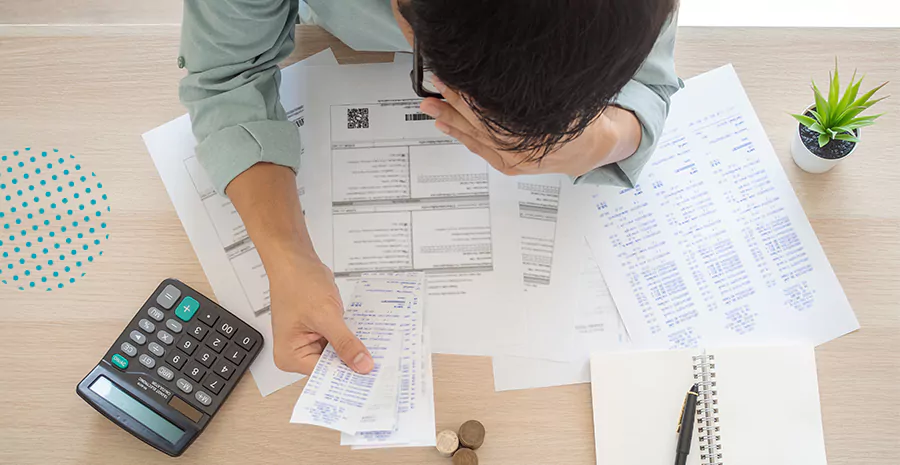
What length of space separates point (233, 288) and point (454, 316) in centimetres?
27

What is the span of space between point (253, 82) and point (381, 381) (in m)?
0.37

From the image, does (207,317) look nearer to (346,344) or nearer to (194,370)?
(194,370)

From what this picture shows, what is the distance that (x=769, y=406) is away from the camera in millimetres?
750

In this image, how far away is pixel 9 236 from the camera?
81cm

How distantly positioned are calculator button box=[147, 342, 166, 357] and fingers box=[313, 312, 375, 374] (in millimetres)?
192

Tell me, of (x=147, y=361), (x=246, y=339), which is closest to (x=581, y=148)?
(x=246, y=339)

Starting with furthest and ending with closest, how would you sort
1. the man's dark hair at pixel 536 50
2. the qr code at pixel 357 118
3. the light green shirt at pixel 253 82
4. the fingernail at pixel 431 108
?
the qr code at pixel 357 118
the light green shirt at pixel 253 82
the fingernail at pixel 431 108
the man's dark hair at pixel 536 50

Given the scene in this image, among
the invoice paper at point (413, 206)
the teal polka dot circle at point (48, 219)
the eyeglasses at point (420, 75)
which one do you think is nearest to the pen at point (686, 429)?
the invoice paper at point (413, 206)

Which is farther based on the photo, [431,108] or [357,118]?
[357,118]

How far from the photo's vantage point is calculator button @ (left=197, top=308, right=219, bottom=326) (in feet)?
2.53

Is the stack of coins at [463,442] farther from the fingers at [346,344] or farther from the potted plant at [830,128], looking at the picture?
the potted plant at [830,128]

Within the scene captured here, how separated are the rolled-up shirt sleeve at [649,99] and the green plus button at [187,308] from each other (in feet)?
1.57

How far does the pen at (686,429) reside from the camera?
0.73m

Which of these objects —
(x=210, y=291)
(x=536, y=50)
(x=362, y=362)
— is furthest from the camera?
(x=210, y=291)
